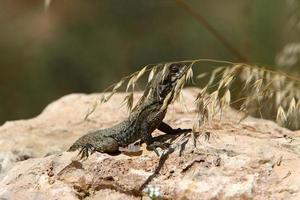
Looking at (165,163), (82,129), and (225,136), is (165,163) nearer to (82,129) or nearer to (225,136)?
(225,136)

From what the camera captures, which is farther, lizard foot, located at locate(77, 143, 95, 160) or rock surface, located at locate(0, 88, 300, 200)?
lizard foot, located at locate(77, 143, 95, 160)

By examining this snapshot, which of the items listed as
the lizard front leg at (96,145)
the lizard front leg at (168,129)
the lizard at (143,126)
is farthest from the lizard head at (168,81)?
the lizard front leg at (96,145)

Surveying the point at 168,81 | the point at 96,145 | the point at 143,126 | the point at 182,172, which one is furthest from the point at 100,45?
the point at 182,172

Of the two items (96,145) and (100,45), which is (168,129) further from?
(100,45)

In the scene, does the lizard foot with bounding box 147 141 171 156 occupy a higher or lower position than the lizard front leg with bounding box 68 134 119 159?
higher

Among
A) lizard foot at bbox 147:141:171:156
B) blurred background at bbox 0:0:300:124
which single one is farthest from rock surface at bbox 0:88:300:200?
blurred background at bbox 0:0:300:124

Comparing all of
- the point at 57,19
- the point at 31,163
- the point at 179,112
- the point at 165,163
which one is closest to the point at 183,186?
the point at 165,163

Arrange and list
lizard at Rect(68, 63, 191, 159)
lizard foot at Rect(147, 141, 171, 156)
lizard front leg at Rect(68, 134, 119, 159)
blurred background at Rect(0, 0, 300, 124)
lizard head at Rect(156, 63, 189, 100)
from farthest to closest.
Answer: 1. blurred background at Rect(0, 0, 300, 124)
2. lizard head at Rect(156, 63, 189, 100)
3. lizard at Rect(68, 63, 191, 159)
4. lizard front leg at Rect(68, 134, 119, 159)
5. lizard foot at Rect(147, 141, 171, 156)

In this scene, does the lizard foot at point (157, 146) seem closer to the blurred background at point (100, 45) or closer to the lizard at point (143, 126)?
the lizard at point (143, 126)

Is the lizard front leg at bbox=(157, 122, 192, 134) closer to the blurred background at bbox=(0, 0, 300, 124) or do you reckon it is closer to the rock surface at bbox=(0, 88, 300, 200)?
the rock surface at bbox=(0, 88, 300, 200)

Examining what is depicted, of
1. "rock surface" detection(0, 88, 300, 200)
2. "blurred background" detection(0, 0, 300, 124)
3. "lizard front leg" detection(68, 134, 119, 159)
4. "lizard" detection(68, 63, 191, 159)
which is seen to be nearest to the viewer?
"rock surface" detection(0, 88, 300, 200)
